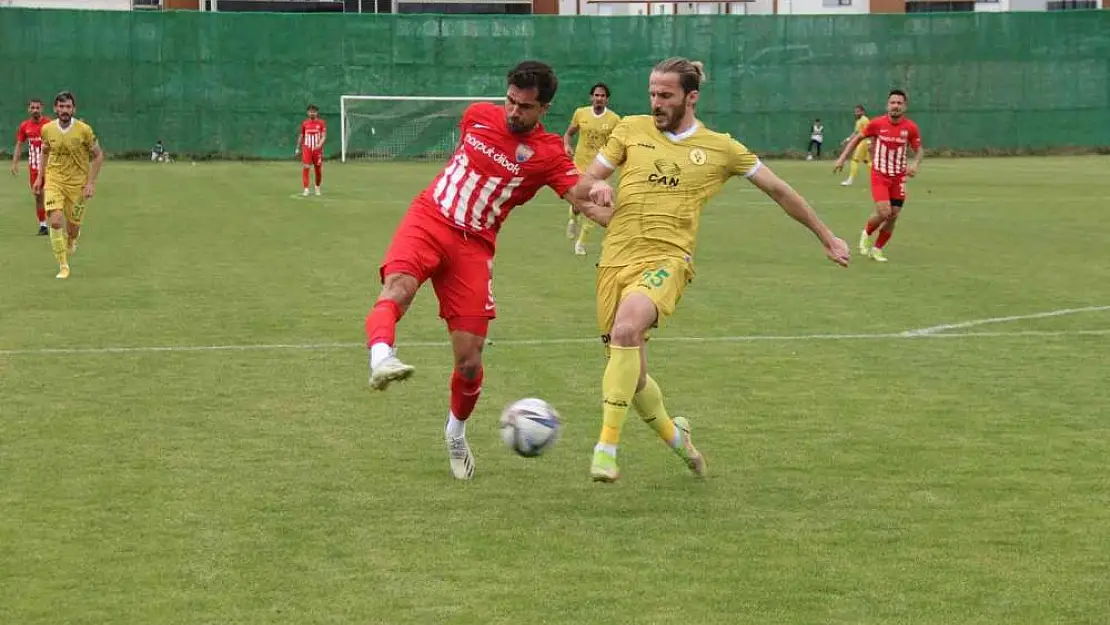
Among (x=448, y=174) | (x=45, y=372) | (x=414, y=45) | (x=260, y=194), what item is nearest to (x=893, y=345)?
(x=448, y=174)

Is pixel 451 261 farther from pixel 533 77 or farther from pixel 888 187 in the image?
pixel 888 187

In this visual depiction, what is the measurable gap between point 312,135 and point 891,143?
1634 cm

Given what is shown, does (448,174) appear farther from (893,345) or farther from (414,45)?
(414,45)

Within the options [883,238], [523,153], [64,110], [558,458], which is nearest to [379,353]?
[523,153]

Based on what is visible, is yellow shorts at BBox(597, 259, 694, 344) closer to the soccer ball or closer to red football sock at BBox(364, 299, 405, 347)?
the soccer ball

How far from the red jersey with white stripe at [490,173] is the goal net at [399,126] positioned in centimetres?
3918

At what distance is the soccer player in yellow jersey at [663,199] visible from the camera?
27.0 ft

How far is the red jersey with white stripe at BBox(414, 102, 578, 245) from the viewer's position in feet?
27.5

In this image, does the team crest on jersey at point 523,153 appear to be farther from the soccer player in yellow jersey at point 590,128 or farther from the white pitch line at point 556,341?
the soccer player in yellow jersey at point 590,128

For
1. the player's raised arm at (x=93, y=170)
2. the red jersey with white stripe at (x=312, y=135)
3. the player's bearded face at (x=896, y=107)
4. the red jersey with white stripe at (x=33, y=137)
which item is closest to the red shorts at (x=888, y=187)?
the player's bearded face at (x=896, y=107)

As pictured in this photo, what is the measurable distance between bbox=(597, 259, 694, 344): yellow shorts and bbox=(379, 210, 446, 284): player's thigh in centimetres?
88

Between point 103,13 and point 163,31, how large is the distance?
1.80 meters

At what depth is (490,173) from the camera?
8391 mm

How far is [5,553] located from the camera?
268 inches
